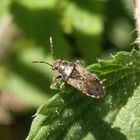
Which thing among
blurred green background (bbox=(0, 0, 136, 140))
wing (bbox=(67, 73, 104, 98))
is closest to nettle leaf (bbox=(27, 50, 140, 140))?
wing (bbox=(67, 73, 104, 98))

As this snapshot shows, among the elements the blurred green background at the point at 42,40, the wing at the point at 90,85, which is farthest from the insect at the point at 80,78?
the blurred green background at the point at 42,40

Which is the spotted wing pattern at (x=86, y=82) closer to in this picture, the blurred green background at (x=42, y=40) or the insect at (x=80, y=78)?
the insect at (x=80, y=78)

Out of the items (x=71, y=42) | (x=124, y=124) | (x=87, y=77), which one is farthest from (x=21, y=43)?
(x=124, y=124)

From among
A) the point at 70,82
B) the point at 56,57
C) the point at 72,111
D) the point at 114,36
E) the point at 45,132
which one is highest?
the point at 114,36

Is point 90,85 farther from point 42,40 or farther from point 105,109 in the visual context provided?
point 42,40

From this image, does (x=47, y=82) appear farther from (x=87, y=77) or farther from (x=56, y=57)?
(x=87, y=77)
